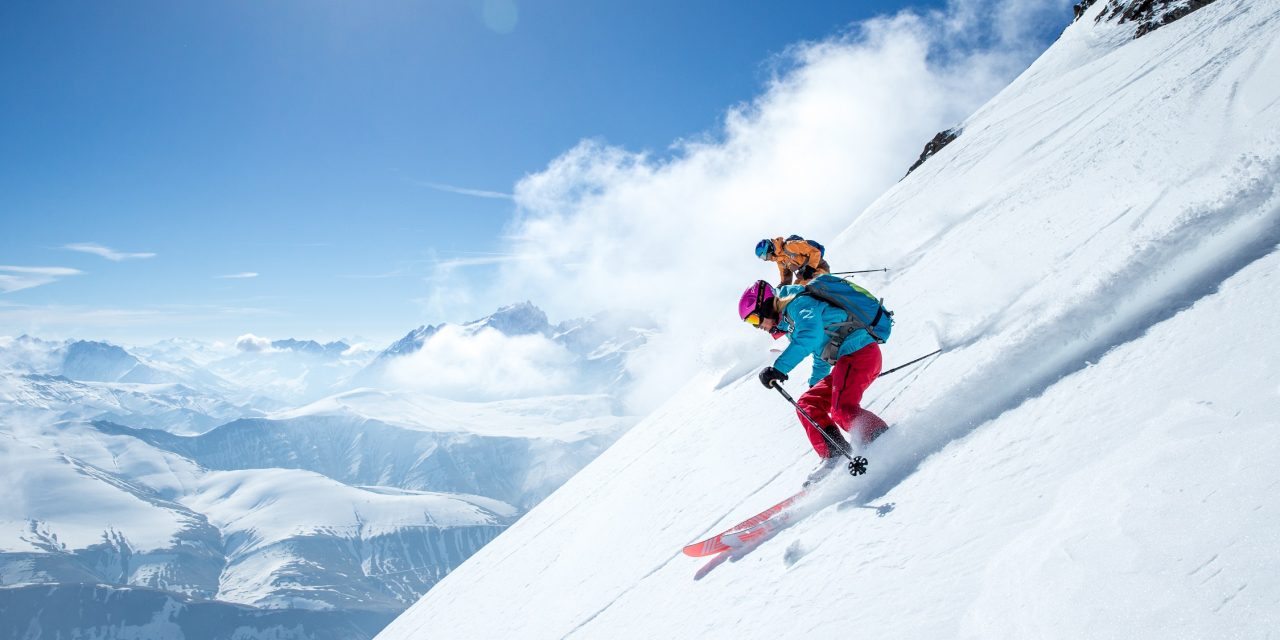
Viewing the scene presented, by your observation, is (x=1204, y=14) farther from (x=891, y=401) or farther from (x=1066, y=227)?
(x=891, y=401)

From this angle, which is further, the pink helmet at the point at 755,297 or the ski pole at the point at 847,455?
the pink helmet at the point at 755,297

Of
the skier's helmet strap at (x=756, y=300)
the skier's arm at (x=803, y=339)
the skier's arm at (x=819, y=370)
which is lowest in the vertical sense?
the skier's arm at (x=819, y=370)

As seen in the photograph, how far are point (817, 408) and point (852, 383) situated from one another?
426mm

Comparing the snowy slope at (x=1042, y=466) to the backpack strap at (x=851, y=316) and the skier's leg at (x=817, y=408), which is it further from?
the backpack strap at (x=851, y=316)

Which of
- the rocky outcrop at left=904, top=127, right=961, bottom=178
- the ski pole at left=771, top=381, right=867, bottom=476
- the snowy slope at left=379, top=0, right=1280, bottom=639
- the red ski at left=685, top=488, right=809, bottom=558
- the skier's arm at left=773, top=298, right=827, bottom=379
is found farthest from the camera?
the rocky outcrop at left=904, top=127, right=961, bottom=178

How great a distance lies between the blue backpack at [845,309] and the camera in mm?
5254

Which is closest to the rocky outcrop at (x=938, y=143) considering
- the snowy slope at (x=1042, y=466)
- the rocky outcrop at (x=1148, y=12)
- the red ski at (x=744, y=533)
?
the rocky outcrop at (x=1148, y=12)

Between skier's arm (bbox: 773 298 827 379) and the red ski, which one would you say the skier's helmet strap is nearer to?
skier's arm (bbox: 773 298 827 379)

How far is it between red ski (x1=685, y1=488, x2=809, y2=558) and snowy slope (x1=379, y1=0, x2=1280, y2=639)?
0.19 m

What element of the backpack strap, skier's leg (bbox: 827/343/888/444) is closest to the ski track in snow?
skier's leg (bbox: 827/343/888/444)

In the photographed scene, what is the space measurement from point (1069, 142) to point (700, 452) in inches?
432

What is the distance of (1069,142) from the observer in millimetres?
12383

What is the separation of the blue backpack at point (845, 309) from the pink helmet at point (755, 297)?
68cm

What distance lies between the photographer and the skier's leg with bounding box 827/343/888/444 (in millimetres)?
4957
